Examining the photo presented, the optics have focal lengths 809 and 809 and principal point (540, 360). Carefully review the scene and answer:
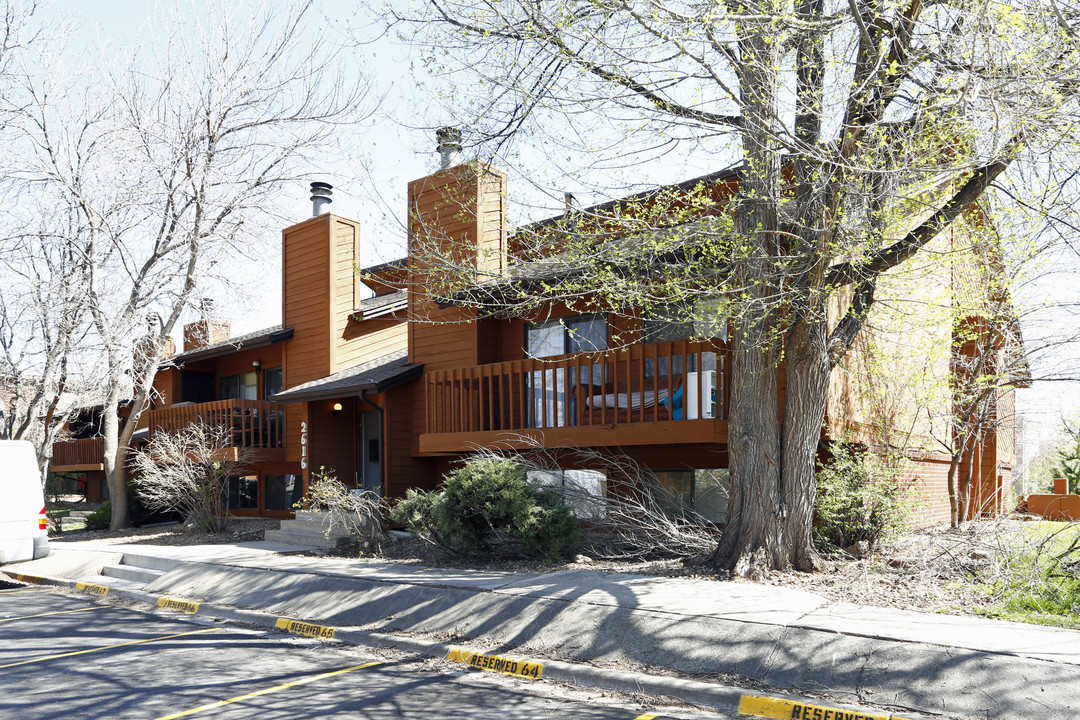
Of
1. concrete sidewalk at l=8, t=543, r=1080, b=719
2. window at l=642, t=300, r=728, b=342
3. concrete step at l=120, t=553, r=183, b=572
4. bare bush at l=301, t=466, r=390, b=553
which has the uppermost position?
window at l=642, t=300, r=728, b=342

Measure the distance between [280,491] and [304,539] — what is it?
6.57 metres

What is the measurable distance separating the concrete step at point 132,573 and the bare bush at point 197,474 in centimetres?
344

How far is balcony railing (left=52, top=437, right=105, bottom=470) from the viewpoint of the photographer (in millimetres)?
25711

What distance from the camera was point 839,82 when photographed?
8.60 m

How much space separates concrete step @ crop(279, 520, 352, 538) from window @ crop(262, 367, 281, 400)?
606cm

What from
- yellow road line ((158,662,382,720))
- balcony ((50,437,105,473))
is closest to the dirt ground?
yellow road line ((158,662,382,720))

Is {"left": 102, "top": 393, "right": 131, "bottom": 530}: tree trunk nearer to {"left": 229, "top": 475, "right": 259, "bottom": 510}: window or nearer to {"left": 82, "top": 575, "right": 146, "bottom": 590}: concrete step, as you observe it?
{"left": 229, "top": 475, "right": 259, "bottom": 510}: window

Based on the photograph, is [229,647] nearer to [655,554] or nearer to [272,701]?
[272,701]

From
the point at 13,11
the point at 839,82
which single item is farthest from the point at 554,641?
the point at 13,11

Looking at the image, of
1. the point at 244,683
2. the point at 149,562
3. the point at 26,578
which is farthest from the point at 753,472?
the point at 26,578

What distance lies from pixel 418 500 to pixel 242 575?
2.64 metres

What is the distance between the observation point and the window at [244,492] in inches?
838

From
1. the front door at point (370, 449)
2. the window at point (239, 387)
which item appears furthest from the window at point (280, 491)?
the front door at point (370, 449)

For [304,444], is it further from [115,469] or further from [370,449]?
[115,469]
